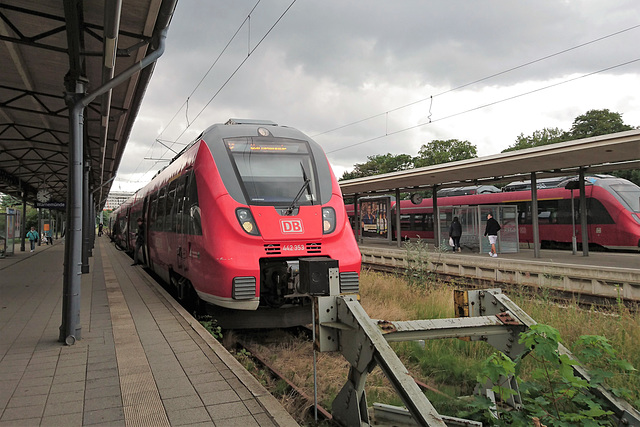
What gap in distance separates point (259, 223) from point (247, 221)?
0.52 ft

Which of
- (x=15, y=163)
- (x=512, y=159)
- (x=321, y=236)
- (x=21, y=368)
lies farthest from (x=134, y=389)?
(x=15, y=163)

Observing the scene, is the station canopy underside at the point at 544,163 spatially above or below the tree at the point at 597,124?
below

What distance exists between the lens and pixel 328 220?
6.57 metres

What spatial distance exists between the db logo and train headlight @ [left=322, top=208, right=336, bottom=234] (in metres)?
0.36

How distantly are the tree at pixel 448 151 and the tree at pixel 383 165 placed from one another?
21.3 ft

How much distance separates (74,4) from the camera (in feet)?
17.1

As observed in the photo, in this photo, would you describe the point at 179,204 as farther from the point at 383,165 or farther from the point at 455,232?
the point at 383,165

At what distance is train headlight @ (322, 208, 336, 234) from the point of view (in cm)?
649

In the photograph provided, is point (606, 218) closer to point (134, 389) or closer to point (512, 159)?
point (512, 159)

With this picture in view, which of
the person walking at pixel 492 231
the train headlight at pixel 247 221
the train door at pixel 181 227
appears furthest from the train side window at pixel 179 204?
the person walking at pixel 492 231

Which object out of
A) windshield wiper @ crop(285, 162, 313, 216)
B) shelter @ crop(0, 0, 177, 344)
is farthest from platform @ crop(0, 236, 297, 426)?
windshield wiper @ crop(285, 162, 313, 216)

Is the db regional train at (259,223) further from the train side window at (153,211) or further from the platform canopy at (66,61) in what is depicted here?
the train side window at (153,211)

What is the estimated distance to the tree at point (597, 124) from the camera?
41.7m

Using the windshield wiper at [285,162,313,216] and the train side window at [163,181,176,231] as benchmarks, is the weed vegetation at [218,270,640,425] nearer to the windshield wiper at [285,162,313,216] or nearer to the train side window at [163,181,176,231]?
the windshield wiper at [285,162,313,216]
